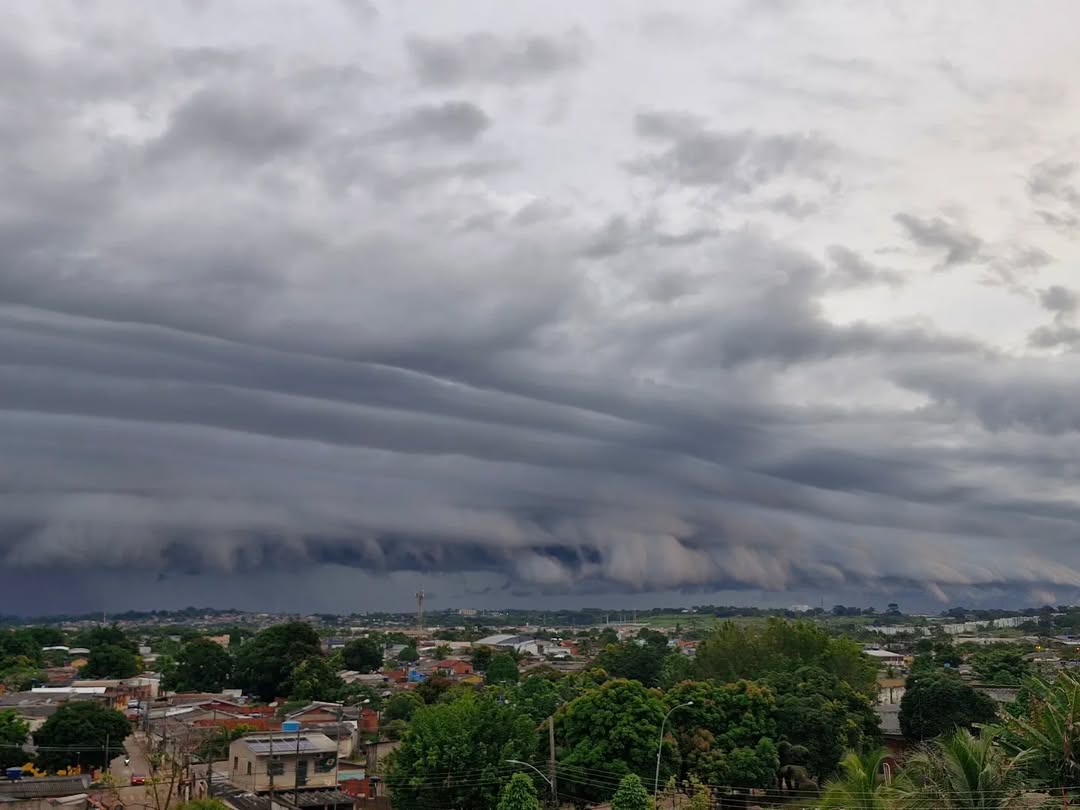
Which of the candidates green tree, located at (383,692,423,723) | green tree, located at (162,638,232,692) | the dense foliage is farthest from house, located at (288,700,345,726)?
green tree, located at (162,638,232,692)

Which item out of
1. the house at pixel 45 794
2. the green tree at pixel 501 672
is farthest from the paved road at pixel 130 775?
the green tree at pixel 501 672

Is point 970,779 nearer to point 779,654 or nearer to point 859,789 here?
point 859,789

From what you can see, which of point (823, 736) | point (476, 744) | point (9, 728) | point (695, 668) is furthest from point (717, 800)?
point (9, 728)

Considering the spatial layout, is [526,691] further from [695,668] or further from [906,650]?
[906,650]

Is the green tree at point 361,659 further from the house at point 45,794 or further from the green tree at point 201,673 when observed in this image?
the house at point 45,794

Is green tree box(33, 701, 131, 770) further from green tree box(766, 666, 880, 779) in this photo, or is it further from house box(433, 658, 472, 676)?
house box(433, 658, 472, 676)

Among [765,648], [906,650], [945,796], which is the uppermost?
[945,796]
